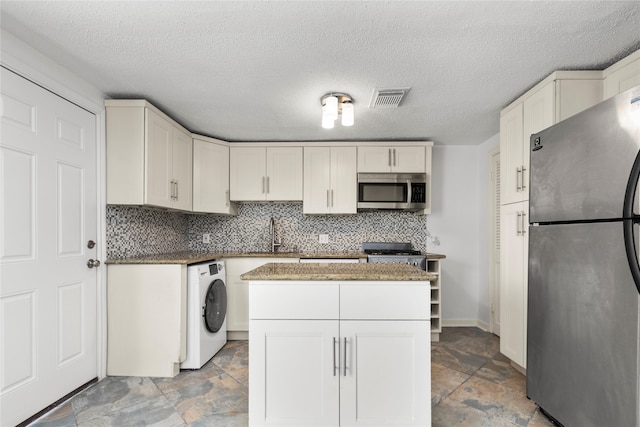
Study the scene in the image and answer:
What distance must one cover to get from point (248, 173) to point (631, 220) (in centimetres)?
319

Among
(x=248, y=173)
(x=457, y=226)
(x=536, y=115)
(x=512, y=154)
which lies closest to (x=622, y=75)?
(x=536, y=115)

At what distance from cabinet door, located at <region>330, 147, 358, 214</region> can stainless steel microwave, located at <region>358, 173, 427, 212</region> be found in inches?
3.1

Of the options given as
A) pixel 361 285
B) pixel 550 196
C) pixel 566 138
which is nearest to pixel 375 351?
pixel 361 285

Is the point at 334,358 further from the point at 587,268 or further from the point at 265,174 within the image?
the point at 265,174

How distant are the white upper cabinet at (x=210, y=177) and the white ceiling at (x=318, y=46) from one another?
2.43 ft

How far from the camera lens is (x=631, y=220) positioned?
51.4 inches

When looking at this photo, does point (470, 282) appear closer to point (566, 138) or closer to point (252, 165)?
point (566, 138)

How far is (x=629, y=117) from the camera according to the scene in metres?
1.33

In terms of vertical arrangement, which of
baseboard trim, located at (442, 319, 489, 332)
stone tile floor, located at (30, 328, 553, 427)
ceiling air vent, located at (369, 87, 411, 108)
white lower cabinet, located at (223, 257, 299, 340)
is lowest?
baseboard trim, located at (442, 319, 489, 332)

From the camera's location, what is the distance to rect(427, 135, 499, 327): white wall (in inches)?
151

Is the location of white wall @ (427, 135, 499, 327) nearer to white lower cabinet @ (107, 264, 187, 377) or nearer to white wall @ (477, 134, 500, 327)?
white wall @ (477, 134, 500, 327)

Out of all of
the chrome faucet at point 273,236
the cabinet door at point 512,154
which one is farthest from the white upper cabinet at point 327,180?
the cabinet door at point 512,154

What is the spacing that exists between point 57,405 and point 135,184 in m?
1.54

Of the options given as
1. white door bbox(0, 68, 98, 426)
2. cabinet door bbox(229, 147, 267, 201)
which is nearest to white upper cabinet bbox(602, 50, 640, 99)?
cabinet door bbox(229, 147, 267, 201)
